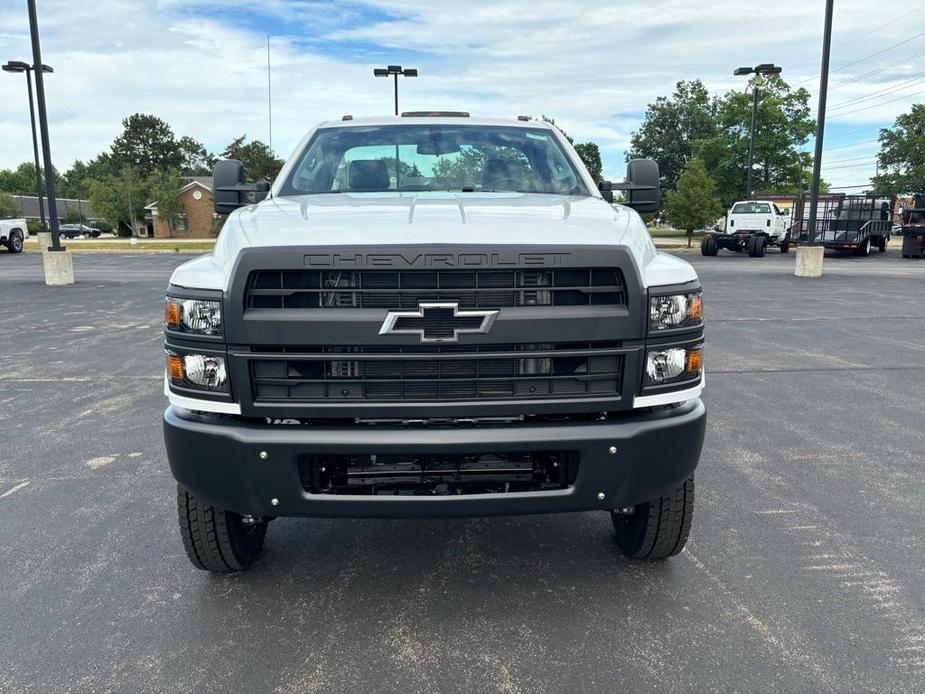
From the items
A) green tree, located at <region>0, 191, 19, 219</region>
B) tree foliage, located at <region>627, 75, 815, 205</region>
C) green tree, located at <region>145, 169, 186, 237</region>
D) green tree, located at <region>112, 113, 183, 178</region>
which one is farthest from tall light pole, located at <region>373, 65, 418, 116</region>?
green tree, located at <region>112, 113, 183, 178</region>

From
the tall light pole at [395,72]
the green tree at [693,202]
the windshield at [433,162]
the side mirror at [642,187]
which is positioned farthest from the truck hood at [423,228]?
the green tree at [693,202]

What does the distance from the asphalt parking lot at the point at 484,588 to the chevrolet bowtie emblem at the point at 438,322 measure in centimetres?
117

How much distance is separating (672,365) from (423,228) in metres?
1.06

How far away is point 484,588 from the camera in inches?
123

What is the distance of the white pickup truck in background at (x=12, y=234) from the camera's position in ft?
102

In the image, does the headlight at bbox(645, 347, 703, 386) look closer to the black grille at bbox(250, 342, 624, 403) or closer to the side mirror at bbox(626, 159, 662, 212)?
the black grille at bbox(250, 342, 624, 403)

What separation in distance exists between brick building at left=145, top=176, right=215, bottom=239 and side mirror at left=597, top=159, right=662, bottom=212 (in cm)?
6403

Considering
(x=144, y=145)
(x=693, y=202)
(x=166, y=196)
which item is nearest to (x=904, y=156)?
(x=693, y=202)

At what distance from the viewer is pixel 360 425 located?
263 centimetres

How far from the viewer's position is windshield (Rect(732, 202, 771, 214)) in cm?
2830

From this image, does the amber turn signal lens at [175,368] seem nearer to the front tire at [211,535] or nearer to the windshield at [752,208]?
the front tire at [211,535]

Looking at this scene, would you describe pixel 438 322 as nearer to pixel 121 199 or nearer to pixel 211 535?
pixel 211 535

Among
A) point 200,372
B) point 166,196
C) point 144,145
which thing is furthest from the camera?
point 144,145

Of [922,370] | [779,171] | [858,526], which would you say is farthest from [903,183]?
[858,526]
